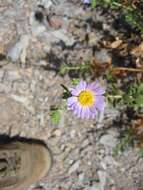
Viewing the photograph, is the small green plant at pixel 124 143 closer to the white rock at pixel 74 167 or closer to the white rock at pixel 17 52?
the white rock at pixel 74 167

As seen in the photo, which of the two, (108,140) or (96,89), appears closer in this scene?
(96,89)

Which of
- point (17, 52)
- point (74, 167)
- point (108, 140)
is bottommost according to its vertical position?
point (74, 167)

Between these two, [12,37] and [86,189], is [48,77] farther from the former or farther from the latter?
[86,189]

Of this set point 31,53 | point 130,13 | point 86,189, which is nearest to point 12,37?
point 31,53

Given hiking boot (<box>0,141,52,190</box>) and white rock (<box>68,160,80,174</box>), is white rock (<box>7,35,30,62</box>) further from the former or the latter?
white rock (<box>68,160,80,174</box>)

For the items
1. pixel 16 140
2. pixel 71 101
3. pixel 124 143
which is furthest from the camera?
pixel 16 140

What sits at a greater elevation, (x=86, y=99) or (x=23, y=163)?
(x=86, y=99)

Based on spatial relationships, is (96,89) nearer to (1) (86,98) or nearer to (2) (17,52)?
(1) (86,98)

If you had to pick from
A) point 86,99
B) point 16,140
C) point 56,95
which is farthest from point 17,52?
point 86,99
